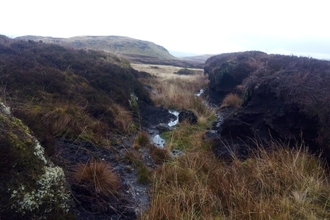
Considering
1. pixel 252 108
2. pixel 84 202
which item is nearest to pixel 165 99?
pixel 252 108

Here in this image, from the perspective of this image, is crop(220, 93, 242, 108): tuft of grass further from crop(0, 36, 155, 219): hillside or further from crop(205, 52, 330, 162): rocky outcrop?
crop(0, 36, 155, 219): hillside

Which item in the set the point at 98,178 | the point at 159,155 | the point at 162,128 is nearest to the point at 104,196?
the point at 98,178

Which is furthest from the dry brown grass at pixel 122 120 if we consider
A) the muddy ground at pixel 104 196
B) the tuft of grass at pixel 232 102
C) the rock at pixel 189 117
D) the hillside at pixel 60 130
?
the tuft of grass at pixel 232 102

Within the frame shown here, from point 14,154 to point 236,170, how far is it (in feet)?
10.9

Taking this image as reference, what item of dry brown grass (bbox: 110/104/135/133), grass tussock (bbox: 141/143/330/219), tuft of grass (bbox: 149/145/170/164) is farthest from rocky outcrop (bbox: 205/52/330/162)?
dry brown grass (bbox: 110/104/135/133)

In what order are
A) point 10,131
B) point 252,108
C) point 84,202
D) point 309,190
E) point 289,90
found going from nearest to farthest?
point 10,131, point 309,190, point 84,202, point 289,90, point 252,108

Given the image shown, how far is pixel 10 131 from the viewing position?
3.12 meters

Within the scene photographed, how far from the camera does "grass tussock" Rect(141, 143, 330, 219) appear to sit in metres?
3.30

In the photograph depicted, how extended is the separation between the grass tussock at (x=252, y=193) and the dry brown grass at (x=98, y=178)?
27.3 inches

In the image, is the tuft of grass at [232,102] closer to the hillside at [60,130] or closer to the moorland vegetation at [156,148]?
the moorland vegetation at [156,148]

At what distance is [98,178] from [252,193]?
2.33 metres

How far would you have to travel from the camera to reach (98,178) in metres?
4.43

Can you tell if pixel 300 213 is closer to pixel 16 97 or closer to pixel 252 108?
pixel 252 108

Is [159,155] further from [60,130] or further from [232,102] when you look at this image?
[232,102]
